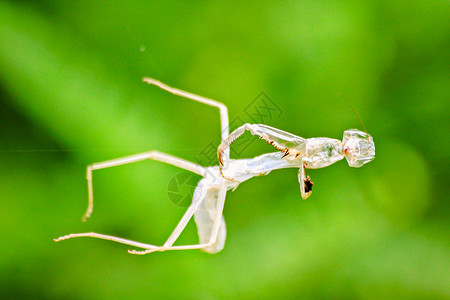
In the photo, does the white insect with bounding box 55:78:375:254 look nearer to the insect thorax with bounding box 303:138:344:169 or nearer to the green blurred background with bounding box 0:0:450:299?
the insect thorax with bounding box 303:138:344:169

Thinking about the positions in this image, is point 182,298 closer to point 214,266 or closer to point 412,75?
point 214,266

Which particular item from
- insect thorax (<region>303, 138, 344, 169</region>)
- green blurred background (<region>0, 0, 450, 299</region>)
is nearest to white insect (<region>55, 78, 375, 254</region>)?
insect thorax (<region>303, 138, 344, 169</region>)

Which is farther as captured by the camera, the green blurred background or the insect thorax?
the green blurred background

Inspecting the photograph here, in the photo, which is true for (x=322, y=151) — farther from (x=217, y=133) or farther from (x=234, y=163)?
(x=217, y=133)

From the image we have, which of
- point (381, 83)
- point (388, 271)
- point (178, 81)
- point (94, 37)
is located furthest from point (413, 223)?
point (94, 37)

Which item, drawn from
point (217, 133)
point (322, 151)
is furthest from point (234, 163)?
point (217, 133)
